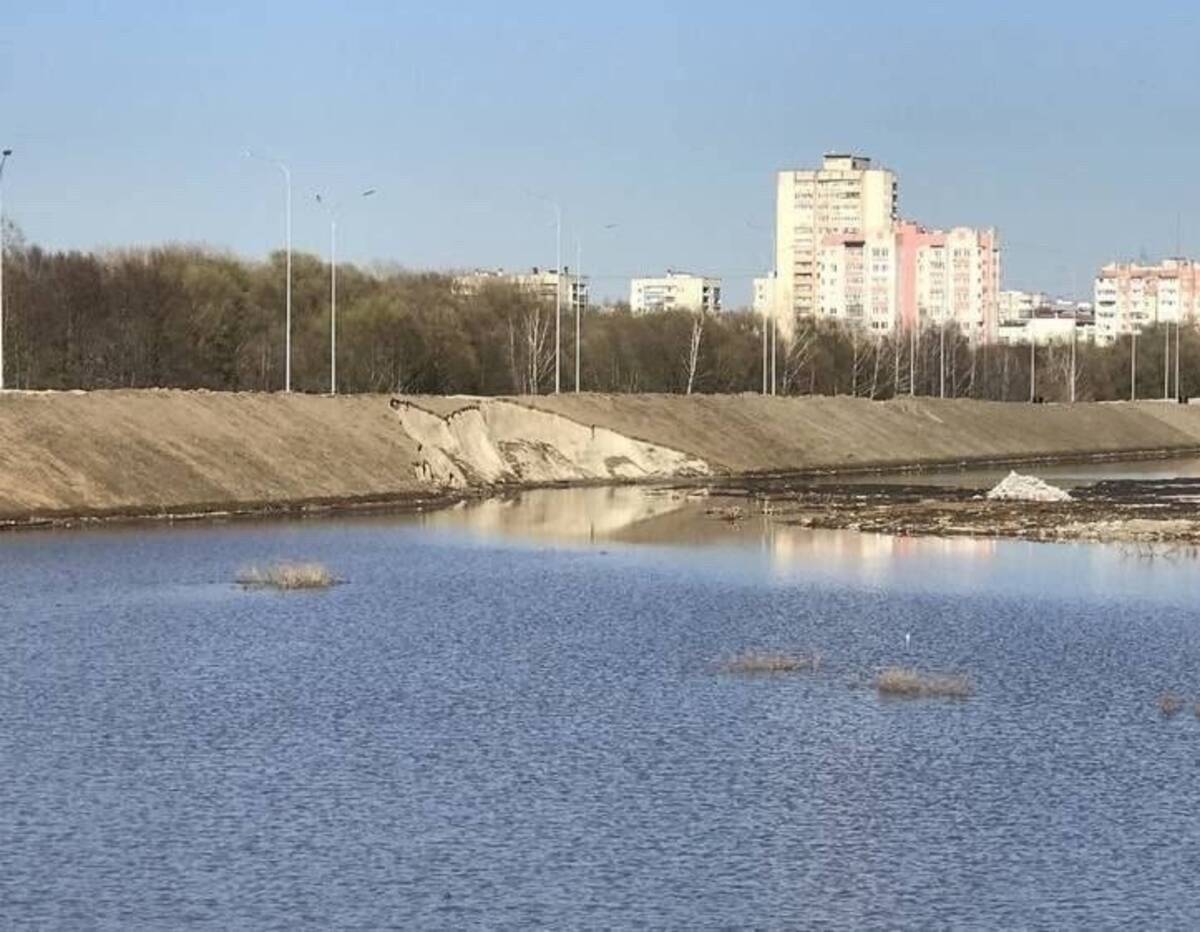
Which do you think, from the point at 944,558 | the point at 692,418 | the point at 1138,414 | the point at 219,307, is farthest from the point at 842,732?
the point at 1138,414

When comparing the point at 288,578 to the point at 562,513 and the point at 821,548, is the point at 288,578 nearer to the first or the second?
the point at 821,548

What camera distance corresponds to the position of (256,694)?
28.4 meters

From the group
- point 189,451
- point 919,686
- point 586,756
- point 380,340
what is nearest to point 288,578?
point 919,686

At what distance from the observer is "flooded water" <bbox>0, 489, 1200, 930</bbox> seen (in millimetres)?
18312

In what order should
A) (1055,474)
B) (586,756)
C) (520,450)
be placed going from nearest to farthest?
(586,756)
(520,450)
(1055,474)

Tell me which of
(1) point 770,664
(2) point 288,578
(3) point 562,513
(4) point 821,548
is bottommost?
(1) point 770,664

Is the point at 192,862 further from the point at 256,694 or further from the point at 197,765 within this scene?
the point at 256,694

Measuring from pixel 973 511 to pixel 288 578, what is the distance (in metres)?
29.7

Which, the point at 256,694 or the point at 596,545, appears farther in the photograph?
the point at 596,545

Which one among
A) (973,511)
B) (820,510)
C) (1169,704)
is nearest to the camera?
(1169,704)

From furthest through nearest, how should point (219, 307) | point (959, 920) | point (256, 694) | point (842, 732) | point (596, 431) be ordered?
point (219, 307), point (596, 431), point (256, 694), point (842, 732), point (959, 920)

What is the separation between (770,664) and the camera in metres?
31.1

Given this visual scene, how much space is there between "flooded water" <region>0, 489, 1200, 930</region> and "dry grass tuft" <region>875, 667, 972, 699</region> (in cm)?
36

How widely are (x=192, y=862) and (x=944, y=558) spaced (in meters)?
33.5
